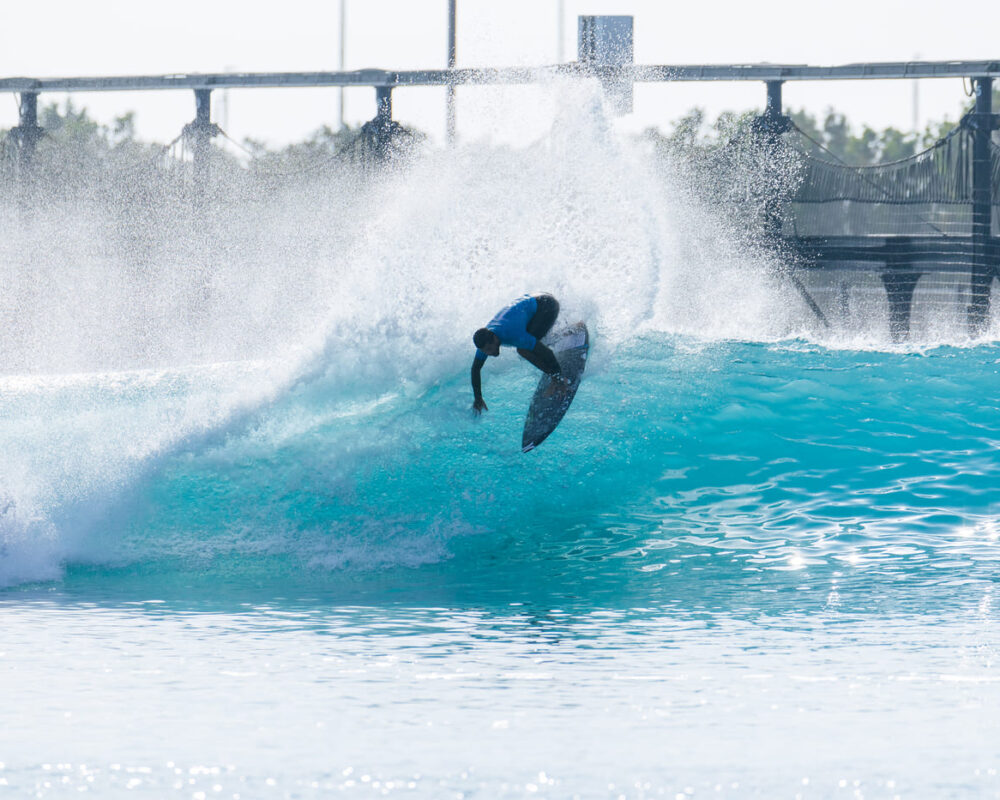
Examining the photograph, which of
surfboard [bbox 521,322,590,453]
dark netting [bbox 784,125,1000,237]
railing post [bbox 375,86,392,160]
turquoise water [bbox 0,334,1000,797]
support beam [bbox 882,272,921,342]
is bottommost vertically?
turquoise water [bbox 0,334,1000,797]

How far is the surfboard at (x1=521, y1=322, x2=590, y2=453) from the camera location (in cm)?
1162

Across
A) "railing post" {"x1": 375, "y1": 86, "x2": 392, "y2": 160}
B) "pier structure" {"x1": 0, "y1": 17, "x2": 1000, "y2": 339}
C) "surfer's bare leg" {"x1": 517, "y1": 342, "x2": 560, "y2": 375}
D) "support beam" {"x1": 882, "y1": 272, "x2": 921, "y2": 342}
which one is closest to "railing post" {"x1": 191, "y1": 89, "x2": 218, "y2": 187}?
"pier structure" {"x1": 0, "y1": 17, "x2": 1000, "y2": 339}

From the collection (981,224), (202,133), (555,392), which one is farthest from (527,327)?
(202,133)

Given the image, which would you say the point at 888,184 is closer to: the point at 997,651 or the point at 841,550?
the point at 841,550

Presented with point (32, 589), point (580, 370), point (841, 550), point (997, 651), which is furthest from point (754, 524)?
point (32, 589)

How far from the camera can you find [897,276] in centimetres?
2239

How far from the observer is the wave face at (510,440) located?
9.97m

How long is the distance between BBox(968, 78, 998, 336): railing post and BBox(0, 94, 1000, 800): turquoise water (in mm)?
4023

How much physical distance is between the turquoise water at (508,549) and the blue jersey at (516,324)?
140 cm

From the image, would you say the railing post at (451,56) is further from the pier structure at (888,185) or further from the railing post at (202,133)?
the railing post at (202,133)

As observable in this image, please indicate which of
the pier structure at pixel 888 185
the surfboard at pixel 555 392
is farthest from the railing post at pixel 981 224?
the surfboard at pixel 555 392

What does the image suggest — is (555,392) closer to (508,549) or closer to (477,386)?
(477,386)

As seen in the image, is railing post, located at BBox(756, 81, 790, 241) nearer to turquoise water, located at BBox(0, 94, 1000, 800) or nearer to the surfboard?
turquoise water, located at BBox(0, 94, 1000, 800)

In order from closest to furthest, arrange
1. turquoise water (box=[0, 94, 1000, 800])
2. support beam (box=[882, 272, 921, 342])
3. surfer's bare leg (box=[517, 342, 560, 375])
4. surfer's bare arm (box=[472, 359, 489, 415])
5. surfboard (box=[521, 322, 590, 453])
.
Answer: turquoise water (box=[0, 94, 1000, 800]) < surfer's bare arm (box=[472, 359, 489, 415]) < surfer's bare leg (box=[517, 342, 560, 375]) < surfboard (box=[521, 322, 590, 453]) < support beam (box=[882, 272, 921, 342])
